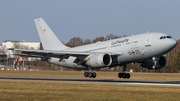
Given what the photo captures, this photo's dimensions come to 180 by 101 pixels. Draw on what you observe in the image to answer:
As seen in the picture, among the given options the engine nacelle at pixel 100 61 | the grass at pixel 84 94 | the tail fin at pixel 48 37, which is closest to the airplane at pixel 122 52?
the engine nacelle at pixel 100 61

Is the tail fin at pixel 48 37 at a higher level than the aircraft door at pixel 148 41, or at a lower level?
higher

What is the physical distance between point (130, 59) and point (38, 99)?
23064 mm

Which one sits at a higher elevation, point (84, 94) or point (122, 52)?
point (122, 52)

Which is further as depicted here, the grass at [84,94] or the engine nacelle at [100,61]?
the engine nacelle at [100,61]

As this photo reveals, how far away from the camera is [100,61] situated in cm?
3784

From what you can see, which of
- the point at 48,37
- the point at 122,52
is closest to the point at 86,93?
the point at 122,52

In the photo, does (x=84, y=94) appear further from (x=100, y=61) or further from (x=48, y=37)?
(x=48, y=37)

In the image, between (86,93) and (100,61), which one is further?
(100,61)

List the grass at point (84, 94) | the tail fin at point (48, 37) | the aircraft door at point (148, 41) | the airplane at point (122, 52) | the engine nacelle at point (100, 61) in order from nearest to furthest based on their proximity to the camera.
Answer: the grass at point (84, 94), the airplane at point (122, 52), the aircraft door at point (148, 41), the engine nacelle at point (100, 61), the tail fin at point (48, 37)

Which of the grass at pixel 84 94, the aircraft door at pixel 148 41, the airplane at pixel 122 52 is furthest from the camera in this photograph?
the aircraft door at pixel 148 41

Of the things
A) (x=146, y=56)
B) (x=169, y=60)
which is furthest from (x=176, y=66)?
(x=146, y=56)

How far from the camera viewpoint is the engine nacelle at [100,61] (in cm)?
3791

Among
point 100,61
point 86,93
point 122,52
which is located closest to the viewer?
point 86,93

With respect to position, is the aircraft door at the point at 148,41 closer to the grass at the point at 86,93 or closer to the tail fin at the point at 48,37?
the grass at the point at 86,93
